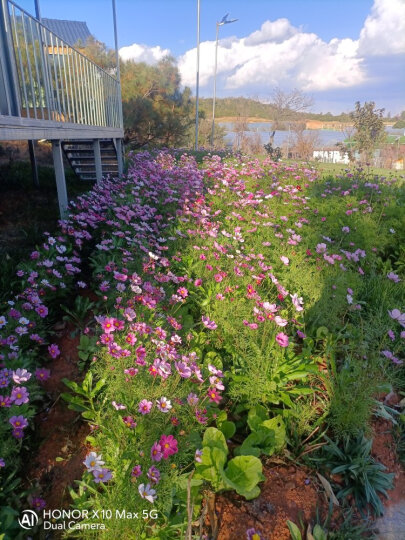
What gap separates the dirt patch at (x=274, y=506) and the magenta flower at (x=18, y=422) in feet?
3.52

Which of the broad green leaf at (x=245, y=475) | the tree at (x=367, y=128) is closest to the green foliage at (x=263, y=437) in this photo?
the broad green leaf at (x=245, y=475)

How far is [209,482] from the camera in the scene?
1836mm

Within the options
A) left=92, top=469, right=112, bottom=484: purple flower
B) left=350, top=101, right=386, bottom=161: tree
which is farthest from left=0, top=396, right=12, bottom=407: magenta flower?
left=350, top=101, right=386, bottom=161: tree

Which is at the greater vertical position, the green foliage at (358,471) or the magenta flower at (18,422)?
the magenta flower at (18,422)

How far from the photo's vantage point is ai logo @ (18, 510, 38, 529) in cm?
165

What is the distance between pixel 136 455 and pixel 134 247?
7.06 feet

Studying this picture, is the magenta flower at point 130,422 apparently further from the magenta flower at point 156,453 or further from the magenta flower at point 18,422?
the magenta flower at point 18,422

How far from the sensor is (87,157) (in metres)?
8.75

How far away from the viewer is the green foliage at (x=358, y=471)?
1.95m

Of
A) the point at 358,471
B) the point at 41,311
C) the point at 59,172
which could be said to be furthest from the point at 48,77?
the point at 358,471

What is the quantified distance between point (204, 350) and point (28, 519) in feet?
4.81

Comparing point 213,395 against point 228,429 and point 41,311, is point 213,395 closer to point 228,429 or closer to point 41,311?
point 228,429

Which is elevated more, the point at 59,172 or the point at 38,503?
the point at 59,172

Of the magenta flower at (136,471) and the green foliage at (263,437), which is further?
the green foliage at (263,437)
